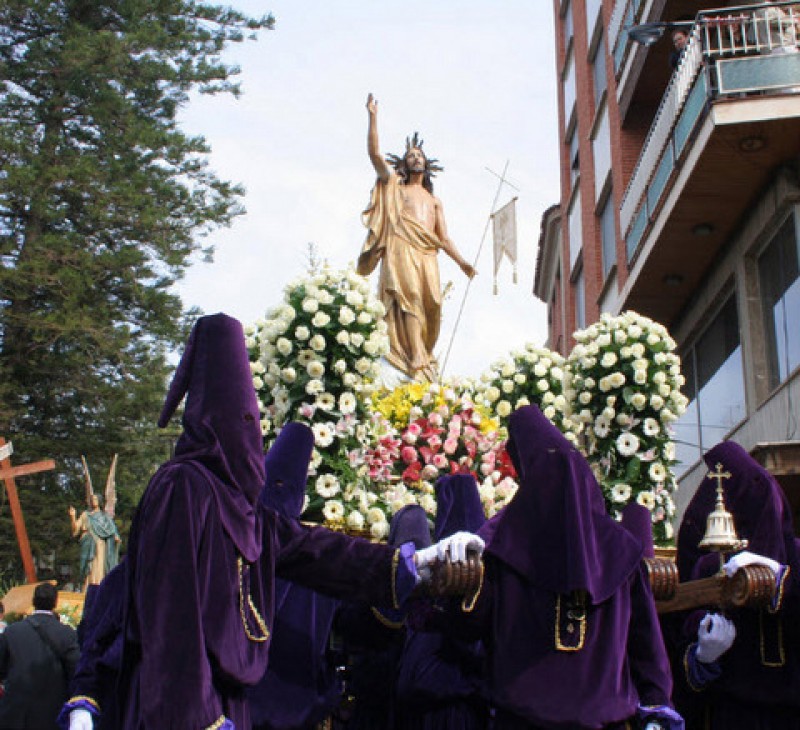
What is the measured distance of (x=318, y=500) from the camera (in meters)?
7.84

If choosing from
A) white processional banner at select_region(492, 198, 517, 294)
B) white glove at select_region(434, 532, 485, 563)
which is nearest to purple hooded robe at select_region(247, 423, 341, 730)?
white glove at select_region(434, 532, 485, 563)

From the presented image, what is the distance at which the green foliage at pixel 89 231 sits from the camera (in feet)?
91.9

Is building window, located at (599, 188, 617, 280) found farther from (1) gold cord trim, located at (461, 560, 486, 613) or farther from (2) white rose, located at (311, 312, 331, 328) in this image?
(1) gold cord trim, located at (461, 560, 486, 613)

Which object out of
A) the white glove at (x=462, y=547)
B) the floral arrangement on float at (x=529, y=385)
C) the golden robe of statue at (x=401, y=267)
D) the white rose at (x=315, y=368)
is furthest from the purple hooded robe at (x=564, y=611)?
the golden robe of statue at (x=401, y=267)

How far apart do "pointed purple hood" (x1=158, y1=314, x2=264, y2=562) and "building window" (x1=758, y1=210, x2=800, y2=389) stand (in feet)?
42.6

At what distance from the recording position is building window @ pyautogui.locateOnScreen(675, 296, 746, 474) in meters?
18.5

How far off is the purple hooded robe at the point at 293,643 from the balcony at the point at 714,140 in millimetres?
11624

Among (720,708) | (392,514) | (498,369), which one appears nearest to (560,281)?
(498,369)

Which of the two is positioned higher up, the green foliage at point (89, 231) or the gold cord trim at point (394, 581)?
the green foliage at point (89, 231)

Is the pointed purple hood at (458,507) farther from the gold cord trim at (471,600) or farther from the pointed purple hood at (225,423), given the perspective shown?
the pointed purple hood at (225,423)

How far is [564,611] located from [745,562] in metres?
0.93

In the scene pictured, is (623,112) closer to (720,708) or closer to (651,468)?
(651,468)

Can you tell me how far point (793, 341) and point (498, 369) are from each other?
780cm

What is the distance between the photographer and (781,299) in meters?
16.7
